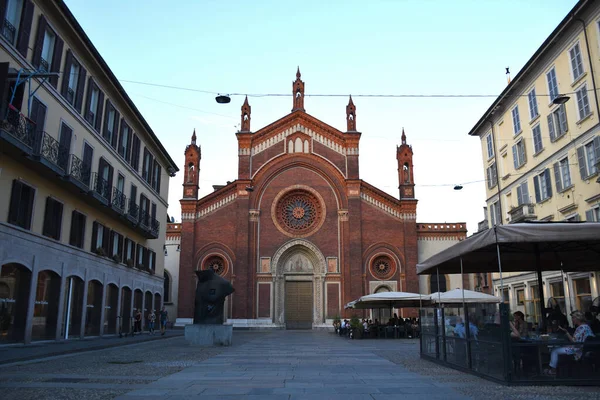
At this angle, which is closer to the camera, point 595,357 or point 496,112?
point 595,357

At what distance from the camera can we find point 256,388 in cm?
901

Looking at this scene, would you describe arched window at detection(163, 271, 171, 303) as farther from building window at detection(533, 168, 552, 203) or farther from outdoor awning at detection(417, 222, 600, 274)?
outdoor awning at detection(417, 222, 600, 274)

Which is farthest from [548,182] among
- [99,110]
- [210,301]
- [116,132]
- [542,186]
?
[99,110]

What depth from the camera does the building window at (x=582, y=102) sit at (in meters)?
22.8

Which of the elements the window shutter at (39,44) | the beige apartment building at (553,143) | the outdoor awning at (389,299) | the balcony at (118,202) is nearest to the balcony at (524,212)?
the beige apartment building at (553,143)

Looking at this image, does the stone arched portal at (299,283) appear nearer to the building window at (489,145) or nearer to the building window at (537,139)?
the building window at (489,145)

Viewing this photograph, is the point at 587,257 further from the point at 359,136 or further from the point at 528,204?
the point at 359,136

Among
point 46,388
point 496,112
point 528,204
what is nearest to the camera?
point 46,388

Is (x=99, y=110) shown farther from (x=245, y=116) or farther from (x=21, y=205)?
(x=245, y=116)

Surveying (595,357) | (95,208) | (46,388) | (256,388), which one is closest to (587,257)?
(595,357)

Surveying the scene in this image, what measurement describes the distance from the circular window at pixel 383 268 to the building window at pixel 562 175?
15.5 meters

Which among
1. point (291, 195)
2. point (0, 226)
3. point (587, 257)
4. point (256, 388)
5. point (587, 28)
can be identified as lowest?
point (256, 388)

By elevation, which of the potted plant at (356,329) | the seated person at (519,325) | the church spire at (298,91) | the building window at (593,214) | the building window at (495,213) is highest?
the church spire at (298,91)

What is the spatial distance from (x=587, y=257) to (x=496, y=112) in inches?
851
